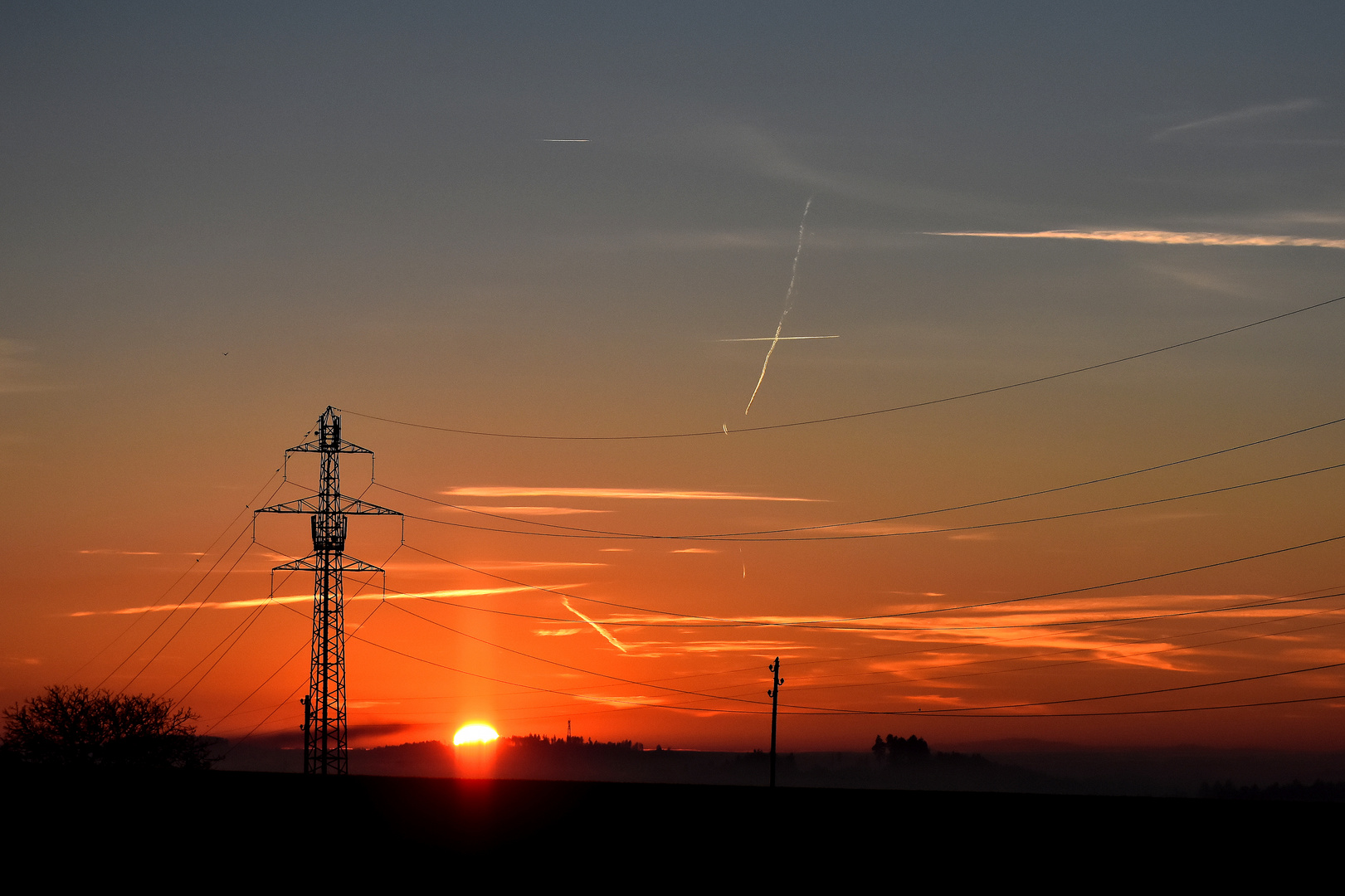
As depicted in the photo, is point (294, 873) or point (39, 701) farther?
point (39, 701)

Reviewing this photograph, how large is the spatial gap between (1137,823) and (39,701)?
9123 cm

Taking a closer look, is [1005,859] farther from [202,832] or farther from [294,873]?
[202,832]

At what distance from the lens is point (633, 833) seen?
110 ft

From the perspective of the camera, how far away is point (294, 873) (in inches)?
1153

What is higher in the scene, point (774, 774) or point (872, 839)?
point (872, 839)

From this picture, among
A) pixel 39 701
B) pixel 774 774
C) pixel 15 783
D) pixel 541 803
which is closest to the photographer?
pixel 541 803

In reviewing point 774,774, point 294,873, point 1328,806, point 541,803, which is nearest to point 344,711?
point 774,774

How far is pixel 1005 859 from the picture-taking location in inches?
1239

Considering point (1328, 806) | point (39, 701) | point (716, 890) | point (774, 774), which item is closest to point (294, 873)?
point (716, 890)

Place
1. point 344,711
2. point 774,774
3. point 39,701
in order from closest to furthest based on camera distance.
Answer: point 344,711 < point 774,774 < point 39,701

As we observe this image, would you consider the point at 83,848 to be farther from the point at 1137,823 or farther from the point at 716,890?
the point at 1137,823

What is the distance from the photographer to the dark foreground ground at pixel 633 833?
99.1 feet

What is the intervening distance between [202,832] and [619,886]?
39.5 ft

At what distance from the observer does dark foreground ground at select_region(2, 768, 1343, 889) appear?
3020 cm
